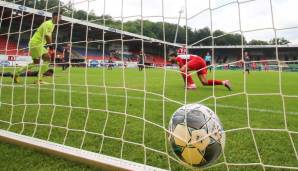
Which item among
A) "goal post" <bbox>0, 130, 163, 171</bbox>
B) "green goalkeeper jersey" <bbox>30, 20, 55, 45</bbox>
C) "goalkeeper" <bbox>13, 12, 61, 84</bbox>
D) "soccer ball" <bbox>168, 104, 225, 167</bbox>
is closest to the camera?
"soccer ball" <bbox>168, 104, 225, 167</bbox>

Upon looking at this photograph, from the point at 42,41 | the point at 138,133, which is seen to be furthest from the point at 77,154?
the point at 42,41

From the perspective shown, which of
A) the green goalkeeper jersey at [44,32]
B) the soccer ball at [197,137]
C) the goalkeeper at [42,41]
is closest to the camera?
the soccer ball at [197,137]

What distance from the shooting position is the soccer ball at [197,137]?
6.77ft

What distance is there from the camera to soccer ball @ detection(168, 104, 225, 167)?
6.77 feet

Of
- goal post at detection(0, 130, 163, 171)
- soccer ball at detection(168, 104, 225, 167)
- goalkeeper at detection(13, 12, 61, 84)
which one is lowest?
goal post at detection(0, 130, 163, 171)

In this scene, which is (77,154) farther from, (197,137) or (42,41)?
(42,41)

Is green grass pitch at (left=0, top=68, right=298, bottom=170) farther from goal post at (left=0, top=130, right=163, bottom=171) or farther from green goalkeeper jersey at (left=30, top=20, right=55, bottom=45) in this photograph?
green goalkeeper jersey at (left=30, top=20, right=55, bottom=45)

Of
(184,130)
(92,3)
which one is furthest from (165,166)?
(92,3)

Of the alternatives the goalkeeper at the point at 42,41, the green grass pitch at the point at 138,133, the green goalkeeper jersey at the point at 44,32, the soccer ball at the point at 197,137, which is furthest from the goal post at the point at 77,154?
the green goalkeeper jersey at the point at 44,32

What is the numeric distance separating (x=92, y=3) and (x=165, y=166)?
7.20ft

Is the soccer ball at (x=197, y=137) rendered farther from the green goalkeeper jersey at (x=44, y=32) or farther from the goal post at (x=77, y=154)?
the green goalkeeper jersey at (x=44, y=32)

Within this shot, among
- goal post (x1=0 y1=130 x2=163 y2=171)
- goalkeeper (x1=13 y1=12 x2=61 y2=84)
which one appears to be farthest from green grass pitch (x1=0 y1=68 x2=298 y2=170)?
goalkeeper (x1=13 y1=12 x2=61 y2=84)

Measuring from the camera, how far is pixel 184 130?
2.12 meters

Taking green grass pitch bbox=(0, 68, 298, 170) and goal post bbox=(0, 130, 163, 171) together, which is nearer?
goal post bbox=(0, 130, 163, 171)
